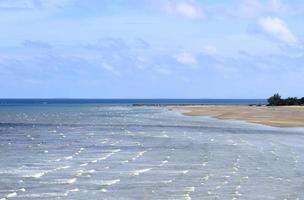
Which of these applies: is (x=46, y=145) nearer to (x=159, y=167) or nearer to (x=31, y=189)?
(x=159, y=167)

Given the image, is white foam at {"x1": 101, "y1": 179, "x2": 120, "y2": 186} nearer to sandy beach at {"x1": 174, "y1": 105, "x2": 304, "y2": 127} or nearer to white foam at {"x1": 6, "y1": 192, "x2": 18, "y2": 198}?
white foam at {"x1": 6, "y1": 192, "x2": 18, "y2": 198}

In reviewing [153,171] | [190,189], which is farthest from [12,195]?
[153,171]

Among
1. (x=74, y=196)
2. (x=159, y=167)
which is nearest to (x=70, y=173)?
(x=159, y=167)

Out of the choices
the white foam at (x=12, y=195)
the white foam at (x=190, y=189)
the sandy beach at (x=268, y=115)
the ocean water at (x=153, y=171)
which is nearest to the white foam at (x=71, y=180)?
the ocean water at (x=153, y=171)

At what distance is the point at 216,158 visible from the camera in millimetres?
31188

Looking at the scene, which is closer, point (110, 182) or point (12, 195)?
point (12, 195)

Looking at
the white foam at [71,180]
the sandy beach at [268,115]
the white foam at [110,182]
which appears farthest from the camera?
the sandy beach at [268,115]

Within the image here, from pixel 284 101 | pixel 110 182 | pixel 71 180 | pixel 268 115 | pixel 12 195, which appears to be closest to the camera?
pixel 12 195

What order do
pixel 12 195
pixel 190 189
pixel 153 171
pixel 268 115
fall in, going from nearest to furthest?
pixel 12 195 → pixel 190 189 → pixel 153 171 → pixel 268 115

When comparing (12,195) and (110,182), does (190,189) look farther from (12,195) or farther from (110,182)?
(12,195)

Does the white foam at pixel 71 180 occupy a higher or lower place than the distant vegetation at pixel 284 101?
lower

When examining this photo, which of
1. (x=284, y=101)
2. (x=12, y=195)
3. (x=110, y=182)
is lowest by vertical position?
(x=12, y=195)

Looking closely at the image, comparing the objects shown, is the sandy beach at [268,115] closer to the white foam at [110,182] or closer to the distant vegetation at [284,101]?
the distant vegetation at [284,101]

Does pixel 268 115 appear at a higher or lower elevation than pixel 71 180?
higher
